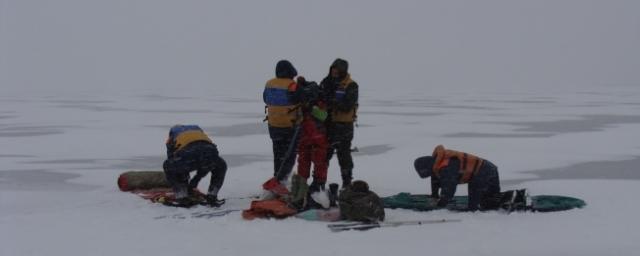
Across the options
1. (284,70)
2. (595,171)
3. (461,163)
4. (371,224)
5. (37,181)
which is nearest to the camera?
(371,224)

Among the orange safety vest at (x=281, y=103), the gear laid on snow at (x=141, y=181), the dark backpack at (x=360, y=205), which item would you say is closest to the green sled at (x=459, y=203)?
the dark backpack at (x=360, y=205)

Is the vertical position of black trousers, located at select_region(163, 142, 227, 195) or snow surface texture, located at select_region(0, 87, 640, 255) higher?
black trousers, located at select_region(163, 142, 227, 195)

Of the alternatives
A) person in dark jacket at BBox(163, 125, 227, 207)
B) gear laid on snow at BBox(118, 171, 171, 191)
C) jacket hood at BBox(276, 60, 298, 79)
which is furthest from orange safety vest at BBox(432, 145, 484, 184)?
gear laid on snow at BBox(118, 171, 171, 191)

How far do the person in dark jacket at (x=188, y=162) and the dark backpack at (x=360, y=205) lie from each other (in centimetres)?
123

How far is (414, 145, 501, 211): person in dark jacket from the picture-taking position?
18.7 feet

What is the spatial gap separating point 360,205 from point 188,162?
1547 mm

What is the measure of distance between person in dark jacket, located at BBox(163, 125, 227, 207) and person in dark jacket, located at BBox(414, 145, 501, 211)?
177 cm

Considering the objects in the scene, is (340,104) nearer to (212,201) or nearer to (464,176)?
(464,176)

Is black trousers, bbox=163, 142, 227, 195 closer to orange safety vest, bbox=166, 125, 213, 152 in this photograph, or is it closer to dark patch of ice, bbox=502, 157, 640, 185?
orange safety vest, bbox=166, 125, 213, 152

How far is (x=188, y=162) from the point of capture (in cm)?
583

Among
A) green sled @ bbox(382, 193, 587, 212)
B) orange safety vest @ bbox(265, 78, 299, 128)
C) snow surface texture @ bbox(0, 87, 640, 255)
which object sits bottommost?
snow surface texture @ bbox(0, 87, 640, 255)

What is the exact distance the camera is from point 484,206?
5766 mm

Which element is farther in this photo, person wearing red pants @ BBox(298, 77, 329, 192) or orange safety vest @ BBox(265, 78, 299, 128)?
orange safety vest @ BBox(265, 78, 299, 128)

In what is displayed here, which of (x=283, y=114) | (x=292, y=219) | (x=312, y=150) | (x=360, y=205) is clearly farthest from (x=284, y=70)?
(x=360, y=205)
